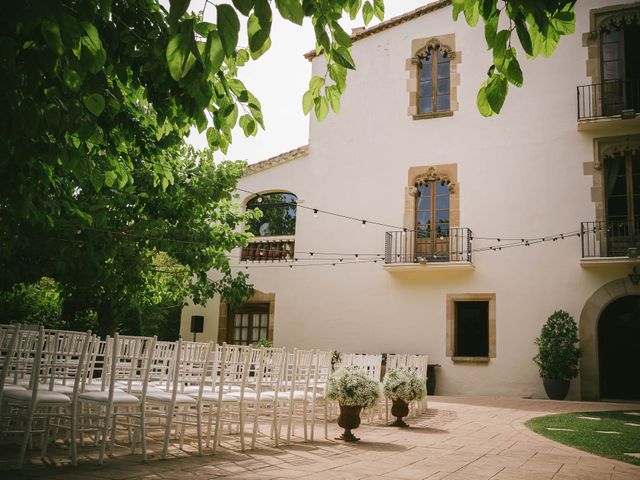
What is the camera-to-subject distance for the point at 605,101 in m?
12.8

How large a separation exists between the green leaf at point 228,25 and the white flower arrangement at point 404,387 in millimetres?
6449

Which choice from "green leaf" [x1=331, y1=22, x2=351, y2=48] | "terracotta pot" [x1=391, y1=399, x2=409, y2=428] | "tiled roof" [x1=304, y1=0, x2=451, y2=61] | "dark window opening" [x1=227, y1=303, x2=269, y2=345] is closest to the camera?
"green leaf" [x1=331, y1=22, x2=351, y2=48]

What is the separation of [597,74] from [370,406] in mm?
10398

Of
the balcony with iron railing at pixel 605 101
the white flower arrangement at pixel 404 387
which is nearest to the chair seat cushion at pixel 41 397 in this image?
the white flower arrangement at pixel 404 387

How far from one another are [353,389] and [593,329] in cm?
806

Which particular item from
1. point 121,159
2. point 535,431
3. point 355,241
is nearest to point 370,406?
point 535,431

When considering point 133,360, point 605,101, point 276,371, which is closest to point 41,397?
point 133,360

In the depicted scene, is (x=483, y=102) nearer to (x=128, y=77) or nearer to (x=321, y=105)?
(x=321, y=105)

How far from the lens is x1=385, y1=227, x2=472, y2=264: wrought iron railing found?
1343 centimetres

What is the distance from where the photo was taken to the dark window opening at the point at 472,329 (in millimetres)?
13227

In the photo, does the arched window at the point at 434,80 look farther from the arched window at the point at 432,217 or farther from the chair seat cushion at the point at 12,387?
the chair seat cushion at the point at 12,387

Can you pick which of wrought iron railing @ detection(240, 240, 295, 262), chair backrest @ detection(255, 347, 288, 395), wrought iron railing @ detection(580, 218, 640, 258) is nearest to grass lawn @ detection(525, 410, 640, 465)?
chair backrest @ detection(255, 347, 288, 395)

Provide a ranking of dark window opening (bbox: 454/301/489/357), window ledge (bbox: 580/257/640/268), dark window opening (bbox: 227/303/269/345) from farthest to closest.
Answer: dark window opening (bbox: 227/303/269/345) < dark window opening (bbox: 454/301/489/357) < window ledge (bbox: 580/257/640/268)

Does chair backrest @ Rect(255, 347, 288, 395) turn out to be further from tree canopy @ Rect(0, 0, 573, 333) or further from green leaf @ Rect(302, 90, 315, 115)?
green leaf @ Rect(302, 90, 315, 115)
